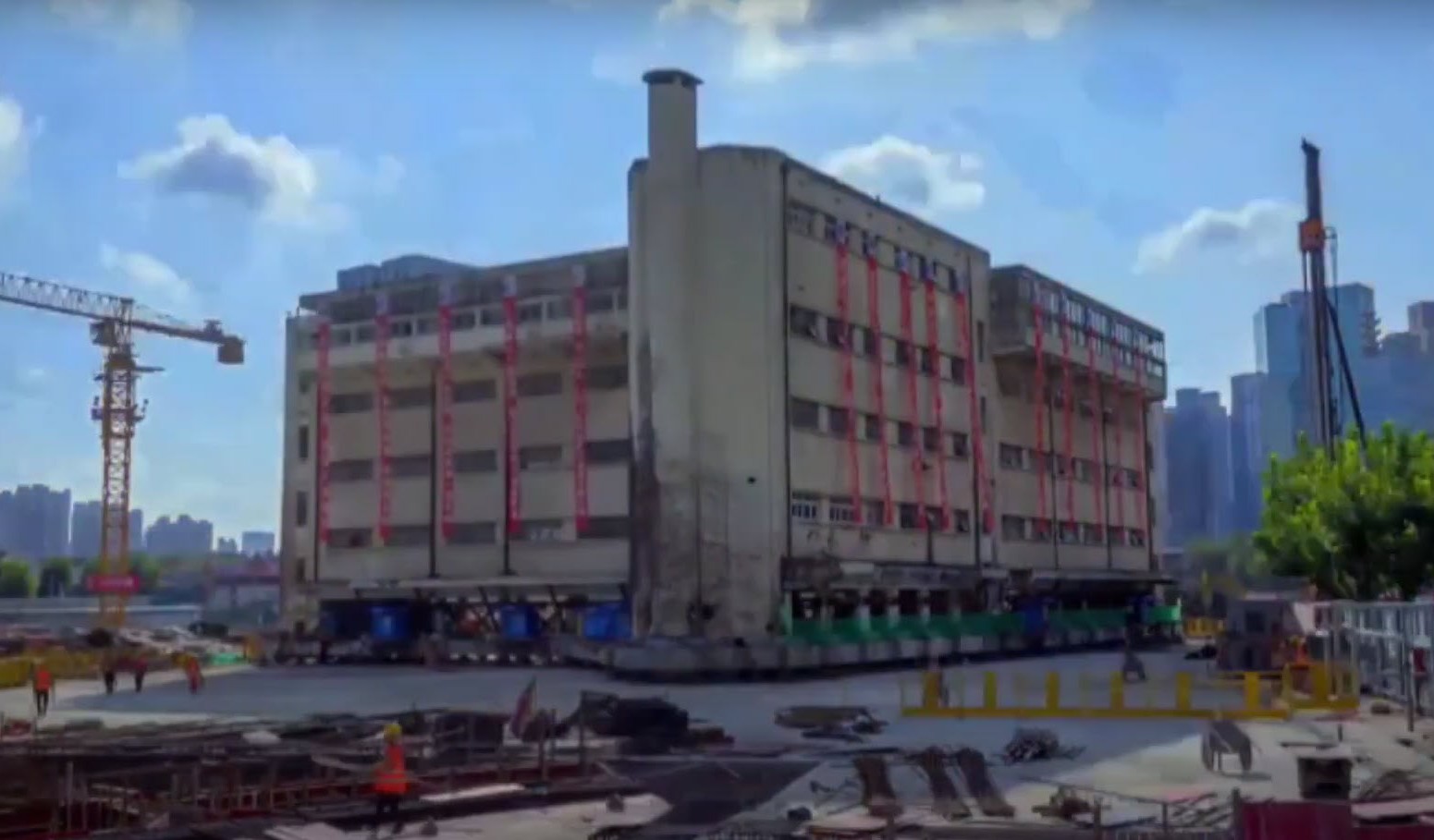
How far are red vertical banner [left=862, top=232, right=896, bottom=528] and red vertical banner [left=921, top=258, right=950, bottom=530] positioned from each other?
4.06 m

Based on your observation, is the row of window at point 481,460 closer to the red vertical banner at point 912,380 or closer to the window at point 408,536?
the window at point 408,536

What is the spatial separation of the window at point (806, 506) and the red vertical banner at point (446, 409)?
49.4 feet

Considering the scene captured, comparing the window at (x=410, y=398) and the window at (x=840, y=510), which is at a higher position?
the window at (x=410, y=398)

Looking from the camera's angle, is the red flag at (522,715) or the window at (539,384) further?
the window at (539,384)

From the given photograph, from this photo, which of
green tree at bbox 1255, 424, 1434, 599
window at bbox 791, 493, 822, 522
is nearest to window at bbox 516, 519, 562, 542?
window at bbox 791, 493, 822, 522

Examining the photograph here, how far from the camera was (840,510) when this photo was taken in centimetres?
5366

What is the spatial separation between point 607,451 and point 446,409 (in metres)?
8.31

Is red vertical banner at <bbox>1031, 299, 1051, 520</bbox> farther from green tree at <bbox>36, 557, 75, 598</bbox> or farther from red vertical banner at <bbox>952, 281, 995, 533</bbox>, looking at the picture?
green tree at <bbox>36, 557, 75, 598</bbox>

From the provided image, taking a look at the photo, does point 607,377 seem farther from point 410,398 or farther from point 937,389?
point 937,389

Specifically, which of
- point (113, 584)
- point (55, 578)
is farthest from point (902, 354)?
point (55, 578)

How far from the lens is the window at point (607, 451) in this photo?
53875mm

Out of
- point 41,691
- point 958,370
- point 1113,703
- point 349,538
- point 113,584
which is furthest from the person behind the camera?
point 113,584

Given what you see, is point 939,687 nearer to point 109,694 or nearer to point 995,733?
point 995,733

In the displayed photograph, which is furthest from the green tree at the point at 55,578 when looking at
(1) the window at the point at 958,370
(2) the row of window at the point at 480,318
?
(1) the window at the point at 958,370
